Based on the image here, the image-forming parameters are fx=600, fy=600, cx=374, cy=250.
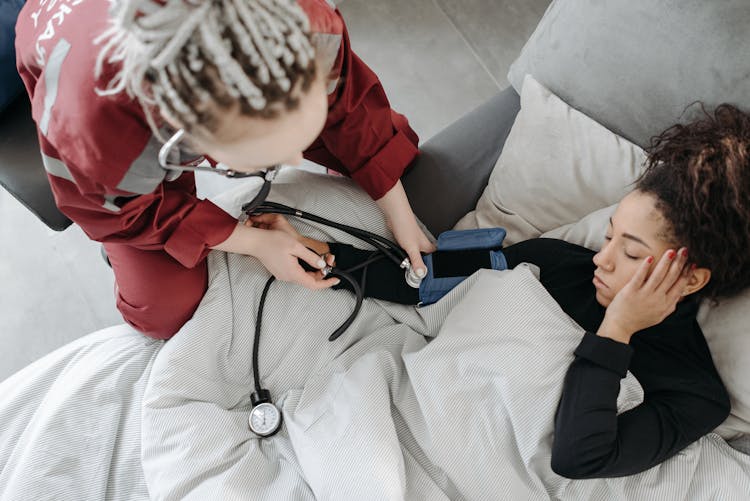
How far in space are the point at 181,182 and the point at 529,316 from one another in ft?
2.25

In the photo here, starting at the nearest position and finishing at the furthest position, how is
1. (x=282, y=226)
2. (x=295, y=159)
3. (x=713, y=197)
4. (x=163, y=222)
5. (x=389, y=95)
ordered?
(x=295, y=159) → (x=713, y=197) → (x=163, y=222) → (x=282, y=226) → (x=389, y=95)

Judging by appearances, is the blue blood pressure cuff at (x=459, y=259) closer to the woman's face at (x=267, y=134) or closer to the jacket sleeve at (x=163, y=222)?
the jacket sleeve at (x=163, y=222)

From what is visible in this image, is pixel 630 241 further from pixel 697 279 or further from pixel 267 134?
pixel 267 134

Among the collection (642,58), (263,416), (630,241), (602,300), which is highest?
(642,58)

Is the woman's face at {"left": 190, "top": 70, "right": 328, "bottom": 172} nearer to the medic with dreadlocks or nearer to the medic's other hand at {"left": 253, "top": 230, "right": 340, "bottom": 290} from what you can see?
the medic with dreadlocks

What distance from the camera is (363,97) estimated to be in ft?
3.59

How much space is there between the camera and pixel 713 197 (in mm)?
926

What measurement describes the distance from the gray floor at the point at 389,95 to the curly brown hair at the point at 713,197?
0.91 m

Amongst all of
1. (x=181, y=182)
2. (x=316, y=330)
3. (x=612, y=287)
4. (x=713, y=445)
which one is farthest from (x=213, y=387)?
(x=713, y=445)

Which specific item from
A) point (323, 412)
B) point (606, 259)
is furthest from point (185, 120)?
point (606, 259)

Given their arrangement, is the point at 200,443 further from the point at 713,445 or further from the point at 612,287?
the point at 713,445

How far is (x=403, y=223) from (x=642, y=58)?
540 mm

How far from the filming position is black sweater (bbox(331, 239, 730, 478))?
94 cm

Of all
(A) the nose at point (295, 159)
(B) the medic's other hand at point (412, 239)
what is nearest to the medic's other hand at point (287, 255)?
(B) the medic's other hand at point (412, 239)
